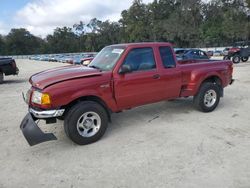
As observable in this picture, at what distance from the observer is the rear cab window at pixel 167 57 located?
6082 mm

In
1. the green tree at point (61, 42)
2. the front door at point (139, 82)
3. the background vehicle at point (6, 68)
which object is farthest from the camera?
the green tree at point (61, 42)

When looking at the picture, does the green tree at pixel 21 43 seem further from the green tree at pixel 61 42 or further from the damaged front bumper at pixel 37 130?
the damaged front bumper at pixel 37 130

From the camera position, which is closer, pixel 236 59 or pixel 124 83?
pixel 124 83

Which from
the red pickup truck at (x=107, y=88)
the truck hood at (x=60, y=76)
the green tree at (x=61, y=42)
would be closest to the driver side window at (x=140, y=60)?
the red pickup truck at (x=107, y=88)

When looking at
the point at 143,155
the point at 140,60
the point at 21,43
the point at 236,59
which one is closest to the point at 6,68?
the point at 140,60

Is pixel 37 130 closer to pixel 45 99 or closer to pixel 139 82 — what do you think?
pixel 45 99

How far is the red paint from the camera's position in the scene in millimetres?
4816

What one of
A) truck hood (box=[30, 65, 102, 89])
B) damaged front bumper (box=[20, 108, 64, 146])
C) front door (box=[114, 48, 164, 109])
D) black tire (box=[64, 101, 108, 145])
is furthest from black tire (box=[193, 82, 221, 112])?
damaged front bumper (box=[20, 108, 64, 146])

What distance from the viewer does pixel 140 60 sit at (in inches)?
226

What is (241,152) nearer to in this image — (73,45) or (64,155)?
(64,155)

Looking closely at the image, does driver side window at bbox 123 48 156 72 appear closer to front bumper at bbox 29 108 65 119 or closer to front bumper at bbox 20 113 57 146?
Answer: front bumper at bbox 29 108 65 119

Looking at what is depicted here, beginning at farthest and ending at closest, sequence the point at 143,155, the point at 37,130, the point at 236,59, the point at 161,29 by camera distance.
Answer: the point at 161,29, the point at 236,59, the point at 37,130, the point at 143,155

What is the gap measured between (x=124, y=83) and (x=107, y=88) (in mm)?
388

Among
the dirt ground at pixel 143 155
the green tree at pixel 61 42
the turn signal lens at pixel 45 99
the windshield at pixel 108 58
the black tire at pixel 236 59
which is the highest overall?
the green tree at pixel 61 42
